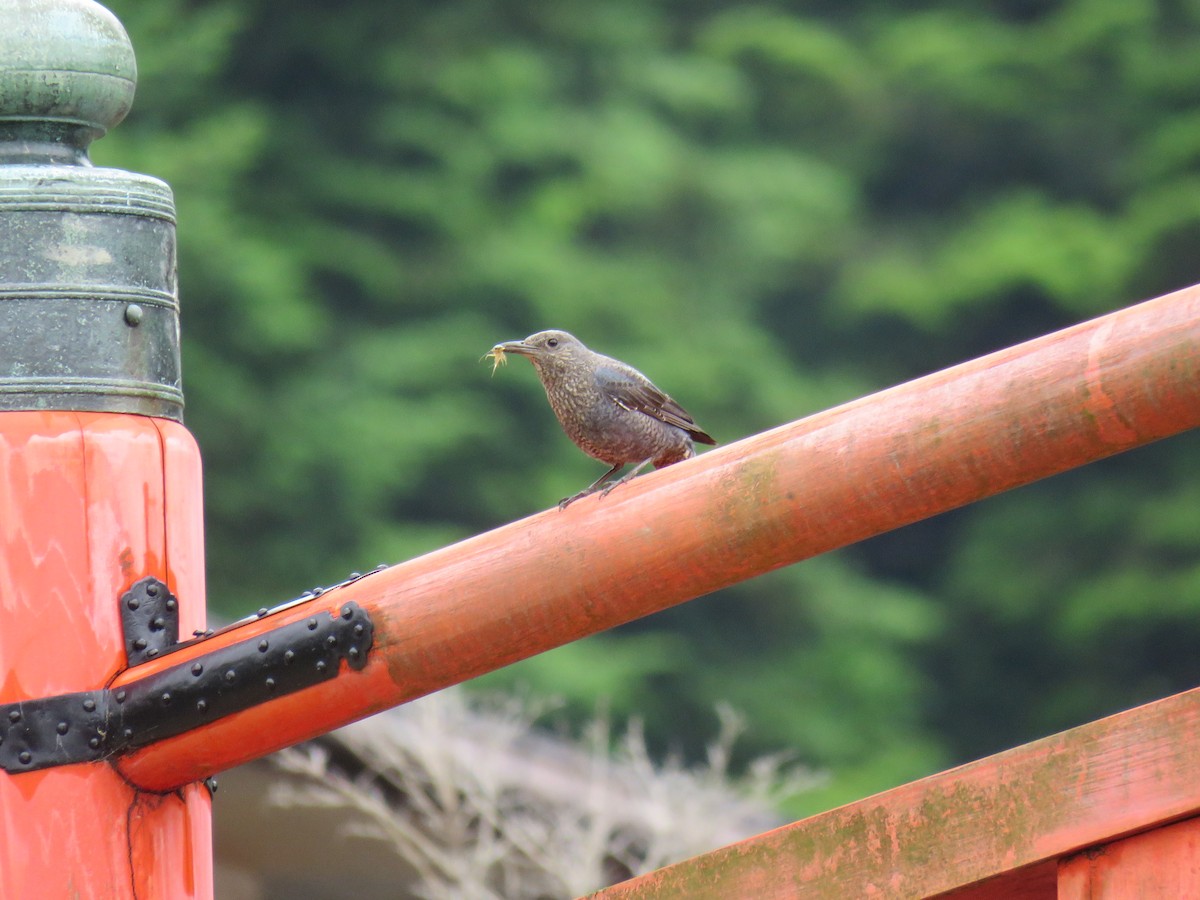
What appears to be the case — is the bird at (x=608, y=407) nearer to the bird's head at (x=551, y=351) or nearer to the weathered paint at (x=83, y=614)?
the bird's head at (x=551, y=351)

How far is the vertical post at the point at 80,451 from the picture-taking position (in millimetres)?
2152

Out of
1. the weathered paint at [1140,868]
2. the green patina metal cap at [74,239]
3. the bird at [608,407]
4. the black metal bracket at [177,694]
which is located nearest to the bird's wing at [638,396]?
the bird at [608,407]

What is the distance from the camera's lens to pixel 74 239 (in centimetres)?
229

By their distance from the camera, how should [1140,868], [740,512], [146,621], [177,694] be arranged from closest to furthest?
[1140,868]
[740,512]
[177,694]
[146,621]

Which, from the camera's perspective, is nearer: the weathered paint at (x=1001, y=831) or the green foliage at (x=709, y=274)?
the weathered paint at (x=1001, y=831)

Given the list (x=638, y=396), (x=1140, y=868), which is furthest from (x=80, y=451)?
(x=638, y=396)

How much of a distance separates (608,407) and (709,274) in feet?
40.5

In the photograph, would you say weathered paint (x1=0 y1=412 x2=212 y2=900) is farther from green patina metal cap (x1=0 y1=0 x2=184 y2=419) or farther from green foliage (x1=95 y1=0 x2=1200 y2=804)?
green foliage (x1=95 y1=0 x2=1200 y2=804)

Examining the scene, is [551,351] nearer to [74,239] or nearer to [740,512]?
[74,239]

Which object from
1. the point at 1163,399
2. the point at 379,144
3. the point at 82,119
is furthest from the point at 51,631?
the point at 379,144

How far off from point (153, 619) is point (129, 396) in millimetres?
290

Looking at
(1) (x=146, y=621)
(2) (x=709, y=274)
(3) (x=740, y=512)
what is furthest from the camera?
(2) (x=709, y=274)

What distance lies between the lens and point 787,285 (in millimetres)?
17516

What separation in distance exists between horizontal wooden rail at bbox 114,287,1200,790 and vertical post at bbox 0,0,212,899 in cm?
10
